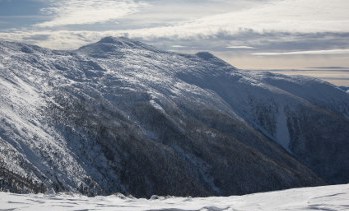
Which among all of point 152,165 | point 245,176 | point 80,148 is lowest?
point 245,176

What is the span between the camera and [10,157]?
101 meters

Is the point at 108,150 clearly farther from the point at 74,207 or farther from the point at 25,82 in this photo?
the point at 74,207

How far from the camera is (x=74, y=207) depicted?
95.6ft

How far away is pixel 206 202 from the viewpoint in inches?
1266

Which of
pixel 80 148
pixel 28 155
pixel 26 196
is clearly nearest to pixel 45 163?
pixel 28 155

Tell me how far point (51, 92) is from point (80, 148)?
225 ft

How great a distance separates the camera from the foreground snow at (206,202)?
94.0ft

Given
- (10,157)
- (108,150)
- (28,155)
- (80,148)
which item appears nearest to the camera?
(10,157)

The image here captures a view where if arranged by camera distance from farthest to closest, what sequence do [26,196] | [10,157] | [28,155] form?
[28,155]
[10,157]
[26,196]

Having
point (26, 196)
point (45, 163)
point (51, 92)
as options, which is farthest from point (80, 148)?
point (26, 196)

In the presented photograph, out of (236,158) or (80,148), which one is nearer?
(80,148)

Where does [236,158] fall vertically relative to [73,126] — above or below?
below

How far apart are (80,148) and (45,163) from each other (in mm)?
24751

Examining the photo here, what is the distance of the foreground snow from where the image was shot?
94.0ft
